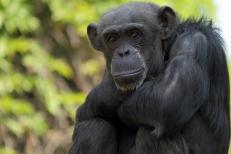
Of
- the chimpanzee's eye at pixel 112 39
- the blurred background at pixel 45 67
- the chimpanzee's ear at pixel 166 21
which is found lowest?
the blurred background at pixel 45 67

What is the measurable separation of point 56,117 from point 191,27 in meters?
5.61

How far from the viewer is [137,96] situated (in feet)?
21.8

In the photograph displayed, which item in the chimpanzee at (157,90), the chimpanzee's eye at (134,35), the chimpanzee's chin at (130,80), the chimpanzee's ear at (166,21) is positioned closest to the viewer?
the chimpanzee at (157,90)

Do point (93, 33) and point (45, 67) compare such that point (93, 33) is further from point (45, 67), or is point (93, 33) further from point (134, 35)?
point (45, 67)

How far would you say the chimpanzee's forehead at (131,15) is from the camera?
699 centimetres

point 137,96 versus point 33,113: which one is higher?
point 137,96

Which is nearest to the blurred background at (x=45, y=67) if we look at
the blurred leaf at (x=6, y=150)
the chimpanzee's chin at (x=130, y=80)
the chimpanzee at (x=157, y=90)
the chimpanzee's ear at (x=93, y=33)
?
the blurred leaf at (x=6, y=150)

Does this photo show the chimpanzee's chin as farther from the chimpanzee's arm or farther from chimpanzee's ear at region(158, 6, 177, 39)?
chimpanzee's ear at region(158, 6, 177, 39)

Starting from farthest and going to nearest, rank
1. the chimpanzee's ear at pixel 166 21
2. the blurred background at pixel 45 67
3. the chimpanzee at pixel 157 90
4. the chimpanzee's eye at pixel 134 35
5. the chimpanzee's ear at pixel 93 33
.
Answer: the blurred background at pixel 45 67 → the chimpanzee's ear at pixel 93 33 → the chimpanzee's ear at pixel 166 21 → the chimpanzee's eye at pixel 134 35 → the chimpanzee at pixel 157 90

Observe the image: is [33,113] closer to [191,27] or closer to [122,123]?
[122,123]

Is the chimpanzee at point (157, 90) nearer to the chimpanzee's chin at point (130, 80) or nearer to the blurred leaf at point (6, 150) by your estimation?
the chimpanzee's chin at point (130, 80)

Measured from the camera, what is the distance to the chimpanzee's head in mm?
6676

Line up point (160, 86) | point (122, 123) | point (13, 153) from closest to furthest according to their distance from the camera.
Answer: point (160, 86) → point (122, 123) → point (13, 153)

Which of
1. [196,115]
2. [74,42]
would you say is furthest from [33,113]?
[196,115]
